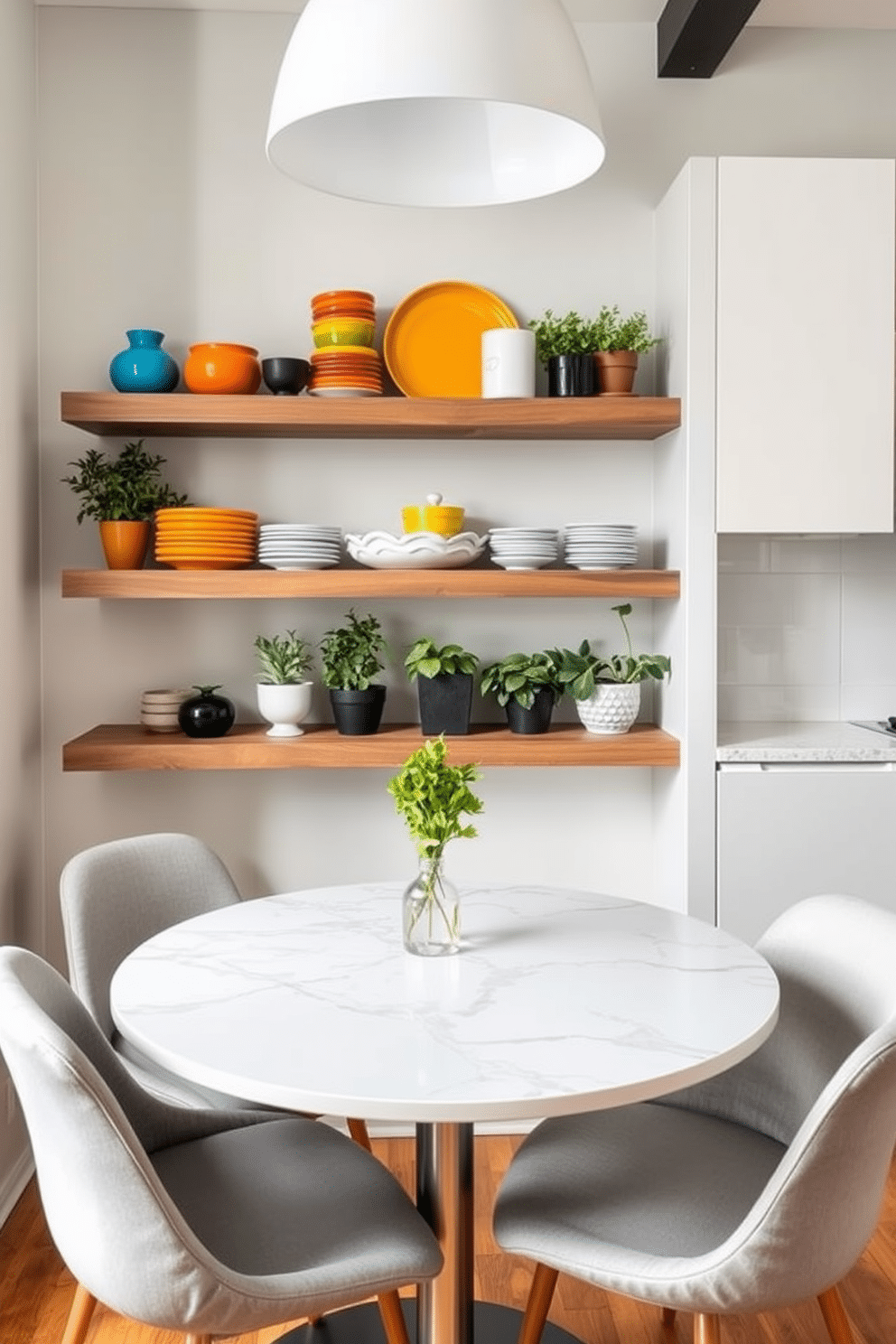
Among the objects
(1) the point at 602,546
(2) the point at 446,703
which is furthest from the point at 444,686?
(1) the point at 602,546

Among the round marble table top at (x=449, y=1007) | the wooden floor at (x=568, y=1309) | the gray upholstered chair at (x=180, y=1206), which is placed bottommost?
the wooden floor at (x=568, y=1309)

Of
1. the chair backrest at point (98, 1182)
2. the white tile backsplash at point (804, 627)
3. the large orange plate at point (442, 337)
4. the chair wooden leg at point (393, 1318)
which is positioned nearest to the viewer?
the chair backrest at point (98, 1182)

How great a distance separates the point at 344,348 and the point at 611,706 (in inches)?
40.8

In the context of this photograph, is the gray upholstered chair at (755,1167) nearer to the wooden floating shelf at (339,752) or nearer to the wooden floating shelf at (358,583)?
the wooden floating shelf at (339,752)

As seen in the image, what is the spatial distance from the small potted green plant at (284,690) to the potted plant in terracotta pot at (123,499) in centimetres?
37

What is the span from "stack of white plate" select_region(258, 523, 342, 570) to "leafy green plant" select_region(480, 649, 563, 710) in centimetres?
48

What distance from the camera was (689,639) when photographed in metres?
2.91

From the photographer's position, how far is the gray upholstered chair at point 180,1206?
145 cm

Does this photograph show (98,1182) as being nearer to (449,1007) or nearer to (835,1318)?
(449,1007)

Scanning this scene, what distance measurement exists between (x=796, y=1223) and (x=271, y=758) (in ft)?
5.54

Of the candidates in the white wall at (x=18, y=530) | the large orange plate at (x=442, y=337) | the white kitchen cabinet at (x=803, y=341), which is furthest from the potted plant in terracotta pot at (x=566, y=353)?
the white wall at (x=18, y=530)

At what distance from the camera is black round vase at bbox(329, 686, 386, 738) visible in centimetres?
299

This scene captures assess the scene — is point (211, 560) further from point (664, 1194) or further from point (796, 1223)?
point (796, 1223)

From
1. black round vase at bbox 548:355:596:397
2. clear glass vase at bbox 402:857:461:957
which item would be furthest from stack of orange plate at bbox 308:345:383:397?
clear glass vase at bbox 402:857:461:957
